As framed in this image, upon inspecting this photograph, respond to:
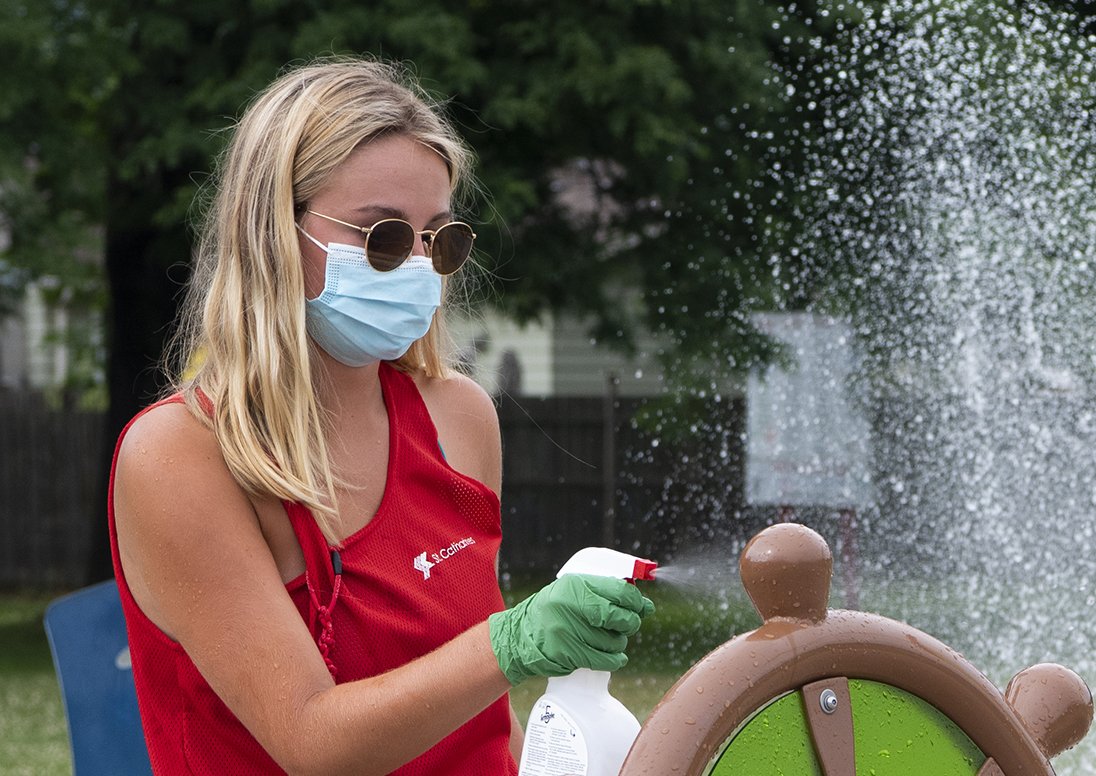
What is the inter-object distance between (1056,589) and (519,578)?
6.15 meters

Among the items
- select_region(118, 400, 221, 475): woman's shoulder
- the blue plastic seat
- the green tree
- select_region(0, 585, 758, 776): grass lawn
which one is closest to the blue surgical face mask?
select_region(118, 400, 221, 475): woman's shoulder

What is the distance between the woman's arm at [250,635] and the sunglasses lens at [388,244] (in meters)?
0.30

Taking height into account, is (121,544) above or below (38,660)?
above

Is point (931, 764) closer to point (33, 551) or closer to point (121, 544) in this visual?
point (121, 544)

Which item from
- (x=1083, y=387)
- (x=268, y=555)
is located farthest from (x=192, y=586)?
(x=1083, y=387)

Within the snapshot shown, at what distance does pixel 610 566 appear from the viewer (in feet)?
4.27

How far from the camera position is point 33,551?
1449 cm

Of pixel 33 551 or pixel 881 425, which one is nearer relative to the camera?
pixel 881 425

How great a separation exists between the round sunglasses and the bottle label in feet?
1.91

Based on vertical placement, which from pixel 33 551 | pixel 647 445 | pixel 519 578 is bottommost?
pixel 33 551

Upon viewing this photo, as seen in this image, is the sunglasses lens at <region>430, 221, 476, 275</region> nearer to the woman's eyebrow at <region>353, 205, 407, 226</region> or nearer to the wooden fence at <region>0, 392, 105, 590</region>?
the woman's eyebrow at <region>353, 205, 407, 226</region>

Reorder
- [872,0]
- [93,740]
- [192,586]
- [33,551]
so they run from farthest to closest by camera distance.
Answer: [33,551], [872,0], [93,740], [192,586]

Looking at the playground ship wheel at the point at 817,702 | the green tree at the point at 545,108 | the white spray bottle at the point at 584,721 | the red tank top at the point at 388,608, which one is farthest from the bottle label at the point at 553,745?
the green tree at the point at 545,108

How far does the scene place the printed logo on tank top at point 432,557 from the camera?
1.65m
